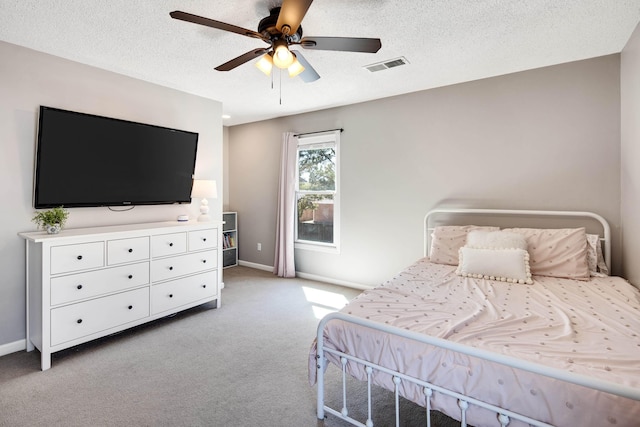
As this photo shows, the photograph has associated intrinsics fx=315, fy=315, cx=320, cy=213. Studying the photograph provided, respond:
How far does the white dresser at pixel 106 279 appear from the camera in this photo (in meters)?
2.27

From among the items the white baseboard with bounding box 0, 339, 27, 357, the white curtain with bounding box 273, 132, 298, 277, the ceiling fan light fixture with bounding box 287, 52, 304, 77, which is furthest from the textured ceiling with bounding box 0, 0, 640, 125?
the white baseboard with bounding box 0, 339, 27, 357

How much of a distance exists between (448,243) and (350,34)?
1988 mm

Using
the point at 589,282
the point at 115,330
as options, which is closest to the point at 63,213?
the point at 115,330

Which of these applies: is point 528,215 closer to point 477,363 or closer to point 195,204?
point 477,363

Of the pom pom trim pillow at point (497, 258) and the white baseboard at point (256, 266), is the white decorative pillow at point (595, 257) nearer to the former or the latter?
the pom pom trim pillow at point (497, 258)

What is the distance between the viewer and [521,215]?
303cm

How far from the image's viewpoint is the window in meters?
4.34

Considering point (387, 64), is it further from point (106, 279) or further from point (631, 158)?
point (106, 279)

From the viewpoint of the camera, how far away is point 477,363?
1.24 metres

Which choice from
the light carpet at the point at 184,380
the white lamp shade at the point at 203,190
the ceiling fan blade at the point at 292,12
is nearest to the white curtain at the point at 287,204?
the white lamp shade at the point at 203,190

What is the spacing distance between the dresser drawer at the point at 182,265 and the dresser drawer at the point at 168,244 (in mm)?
60

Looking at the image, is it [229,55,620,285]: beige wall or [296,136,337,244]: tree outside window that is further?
[296,136,337,244]: tree outside window

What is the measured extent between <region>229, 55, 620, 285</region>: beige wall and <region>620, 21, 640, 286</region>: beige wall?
11 centimetres

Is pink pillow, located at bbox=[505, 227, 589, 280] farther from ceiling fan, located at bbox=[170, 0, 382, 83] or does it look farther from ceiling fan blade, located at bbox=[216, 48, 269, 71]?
ceiling fan blade, located at bbox=[216, 48, 269, 71]
